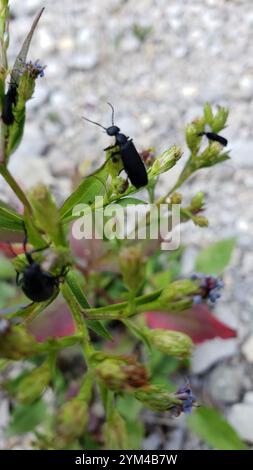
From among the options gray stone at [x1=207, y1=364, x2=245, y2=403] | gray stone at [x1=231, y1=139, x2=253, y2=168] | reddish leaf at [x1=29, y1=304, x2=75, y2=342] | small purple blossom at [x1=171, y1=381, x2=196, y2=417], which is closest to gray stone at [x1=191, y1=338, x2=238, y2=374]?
gray stone at [x1=207, y1=364, x2=245, y2=403]

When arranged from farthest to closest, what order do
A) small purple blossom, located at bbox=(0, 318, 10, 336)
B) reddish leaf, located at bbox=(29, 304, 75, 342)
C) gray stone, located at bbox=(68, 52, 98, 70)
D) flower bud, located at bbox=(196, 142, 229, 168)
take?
1. gray stone, located at bbox=(68, 52, 98, 70)
2. reddish leaf, located at bbox=(29, 304, 75, 342)
3. flower bud, located at bbox=(196, 142, 229, 168)
4. small purple blossom, located at bbox=(0, 318, 10, 336)

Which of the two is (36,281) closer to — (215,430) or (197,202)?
(197,202)

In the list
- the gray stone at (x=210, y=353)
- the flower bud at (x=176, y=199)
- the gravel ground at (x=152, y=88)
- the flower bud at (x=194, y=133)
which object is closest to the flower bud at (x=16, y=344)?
the flower bud at (x=176, y=199)

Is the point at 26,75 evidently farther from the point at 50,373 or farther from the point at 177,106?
the point at 177,106

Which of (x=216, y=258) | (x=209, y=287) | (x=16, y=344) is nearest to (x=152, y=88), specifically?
(x=216, y=258)

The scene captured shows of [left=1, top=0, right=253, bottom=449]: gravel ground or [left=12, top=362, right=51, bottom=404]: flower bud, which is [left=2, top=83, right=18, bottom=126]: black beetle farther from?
[left=1, top=0, right=253, bottom=449]: gravel ground
